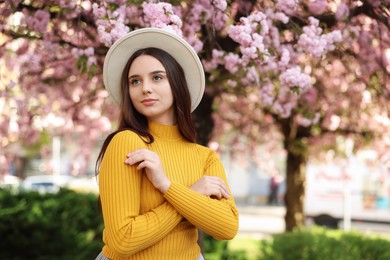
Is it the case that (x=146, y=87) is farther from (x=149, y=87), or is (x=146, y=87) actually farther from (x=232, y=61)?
(x=232, y=61)

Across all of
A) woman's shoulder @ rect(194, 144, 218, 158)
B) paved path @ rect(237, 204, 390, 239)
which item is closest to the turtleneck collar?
woman's shoulder @ rect(194, 144, 218, 158)

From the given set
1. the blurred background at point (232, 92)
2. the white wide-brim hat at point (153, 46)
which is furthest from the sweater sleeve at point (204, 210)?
the blurred background at point (232, 92)

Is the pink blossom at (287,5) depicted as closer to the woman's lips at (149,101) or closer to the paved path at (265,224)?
the woman's lips at (149,101)

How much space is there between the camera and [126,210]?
201 cm

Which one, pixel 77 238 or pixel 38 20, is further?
pixel 77 238

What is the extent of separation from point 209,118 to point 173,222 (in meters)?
2.97

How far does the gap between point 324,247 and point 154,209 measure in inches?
152

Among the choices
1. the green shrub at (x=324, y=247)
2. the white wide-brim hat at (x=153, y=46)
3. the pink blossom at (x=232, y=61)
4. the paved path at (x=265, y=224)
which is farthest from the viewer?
the paved path at (x=265, y=224)

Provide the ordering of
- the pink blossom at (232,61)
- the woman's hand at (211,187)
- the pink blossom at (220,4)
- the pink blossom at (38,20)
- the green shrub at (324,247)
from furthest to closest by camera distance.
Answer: the green shrub at (324,247), the pink blossom at (38,20), the pink blossom at (232,61), the pink blossom at (220,4), the woman's hand at (211,187)

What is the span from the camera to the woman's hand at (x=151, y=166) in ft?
6.60

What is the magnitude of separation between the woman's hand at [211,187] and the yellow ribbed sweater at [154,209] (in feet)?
0.08

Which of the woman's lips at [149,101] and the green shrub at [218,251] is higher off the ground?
the woman's lips at [149,101]

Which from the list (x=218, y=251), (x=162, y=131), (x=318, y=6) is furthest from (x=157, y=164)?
(x=218, y=251)

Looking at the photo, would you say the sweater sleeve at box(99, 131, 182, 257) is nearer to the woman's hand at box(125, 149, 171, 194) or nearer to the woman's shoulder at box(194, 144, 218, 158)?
the woman's hand at box(125, 149, 171, 194)
